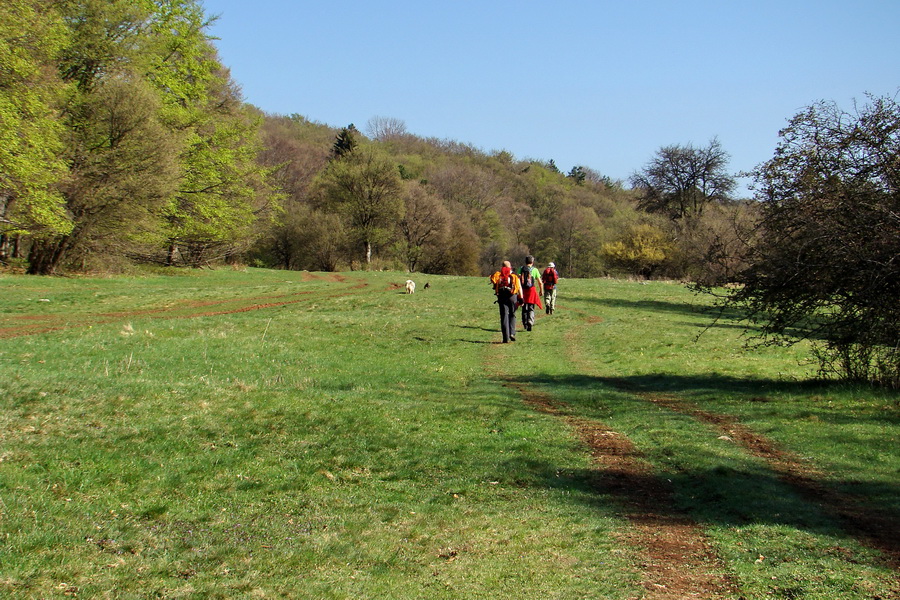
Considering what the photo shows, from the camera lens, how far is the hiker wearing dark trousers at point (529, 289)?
2208 centimetres

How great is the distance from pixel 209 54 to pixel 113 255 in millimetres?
19756

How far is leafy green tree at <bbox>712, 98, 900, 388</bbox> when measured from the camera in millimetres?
12352

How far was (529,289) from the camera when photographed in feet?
73.6

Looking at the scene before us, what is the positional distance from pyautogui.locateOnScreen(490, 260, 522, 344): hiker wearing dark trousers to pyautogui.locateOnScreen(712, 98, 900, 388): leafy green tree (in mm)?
7165

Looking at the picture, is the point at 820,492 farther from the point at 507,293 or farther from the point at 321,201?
the point at 321,201

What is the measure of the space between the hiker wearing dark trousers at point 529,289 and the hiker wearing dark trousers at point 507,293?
3.08 feet

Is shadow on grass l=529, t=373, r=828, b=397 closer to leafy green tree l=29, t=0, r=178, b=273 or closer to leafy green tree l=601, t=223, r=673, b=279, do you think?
leafy green tree l=29, t=0, r=178, b=273

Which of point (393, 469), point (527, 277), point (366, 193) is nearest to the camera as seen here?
point (393, 469)

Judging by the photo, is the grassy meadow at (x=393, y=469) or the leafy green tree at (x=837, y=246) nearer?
the grassy meadow at (x=393, y=469)

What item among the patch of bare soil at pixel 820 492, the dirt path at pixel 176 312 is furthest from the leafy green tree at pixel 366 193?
the patch of bare soil at pixel 820 492

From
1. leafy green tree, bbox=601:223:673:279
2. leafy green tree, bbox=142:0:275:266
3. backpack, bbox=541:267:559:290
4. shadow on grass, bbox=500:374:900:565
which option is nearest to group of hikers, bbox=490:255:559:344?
backpack, bbox=541:267:559:290

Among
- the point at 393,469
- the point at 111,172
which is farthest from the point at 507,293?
the point at 111,172

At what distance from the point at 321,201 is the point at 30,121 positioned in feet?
175

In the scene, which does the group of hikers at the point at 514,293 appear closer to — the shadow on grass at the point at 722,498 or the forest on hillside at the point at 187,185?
the forest on hillside at the point at 187,185
